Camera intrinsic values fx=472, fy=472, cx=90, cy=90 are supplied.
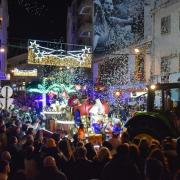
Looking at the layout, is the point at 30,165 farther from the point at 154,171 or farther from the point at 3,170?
the point at 154,171

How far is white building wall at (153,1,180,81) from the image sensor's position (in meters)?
31.3

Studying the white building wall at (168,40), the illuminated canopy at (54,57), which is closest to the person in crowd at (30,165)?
the illuminated canopy at (54,57)

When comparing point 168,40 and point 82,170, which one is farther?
point 168,40

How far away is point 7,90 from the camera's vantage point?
19.0 meters

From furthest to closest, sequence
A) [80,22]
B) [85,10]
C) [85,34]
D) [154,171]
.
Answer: [80,22], [85,34], [85,10], [154,171]

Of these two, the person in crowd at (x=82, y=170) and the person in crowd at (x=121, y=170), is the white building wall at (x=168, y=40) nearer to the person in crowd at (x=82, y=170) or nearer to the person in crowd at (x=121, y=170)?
the person in crowd at (x=82, y=170)

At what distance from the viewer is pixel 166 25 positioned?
1283 inches

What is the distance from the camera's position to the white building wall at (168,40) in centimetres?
3131

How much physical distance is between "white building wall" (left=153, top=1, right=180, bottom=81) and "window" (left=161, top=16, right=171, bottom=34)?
210mm

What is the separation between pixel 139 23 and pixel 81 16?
71.6 feet

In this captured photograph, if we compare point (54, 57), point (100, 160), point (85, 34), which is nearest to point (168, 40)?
point (54, 57)

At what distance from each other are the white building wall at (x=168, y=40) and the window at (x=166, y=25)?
0.21 m

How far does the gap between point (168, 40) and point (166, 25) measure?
1106mm

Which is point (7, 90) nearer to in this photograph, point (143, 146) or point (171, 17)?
point (143, 146)
